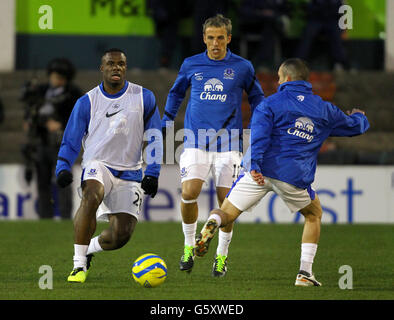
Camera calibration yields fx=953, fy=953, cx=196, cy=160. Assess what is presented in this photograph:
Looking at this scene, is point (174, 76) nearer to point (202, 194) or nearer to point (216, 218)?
point (202, 194)

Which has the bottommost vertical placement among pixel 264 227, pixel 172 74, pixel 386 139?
pixel 264 227

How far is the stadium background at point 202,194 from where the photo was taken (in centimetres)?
790

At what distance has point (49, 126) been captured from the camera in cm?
1436

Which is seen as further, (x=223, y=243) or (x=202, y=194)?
(x=202, y=194)

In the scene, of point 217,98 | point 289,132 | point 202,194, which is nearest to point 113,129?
point 217,98

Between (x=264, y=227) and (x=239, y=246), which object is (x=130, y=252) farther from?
(x=264, y=227)

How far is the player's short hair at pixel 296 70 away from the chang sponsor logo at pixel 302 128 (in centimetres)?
38

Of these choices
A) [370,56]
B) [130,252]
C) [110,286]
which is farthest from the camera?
[370,56]

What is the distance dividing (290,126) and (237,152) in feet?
4.37

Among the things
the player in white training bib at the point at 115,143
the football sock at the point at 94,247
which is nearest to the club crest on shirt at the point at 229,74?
the player in white training bib at the point at 115,143

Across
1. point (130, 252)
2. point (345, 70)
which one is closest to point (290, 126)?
point (130, 252)

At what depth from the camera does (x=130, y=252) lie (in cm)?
1046

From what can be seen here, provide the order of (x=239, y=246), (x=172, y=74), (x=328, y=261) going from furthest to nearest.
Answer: (x=172, y=74) → (x=239, y=246) → (x=328, y=261)

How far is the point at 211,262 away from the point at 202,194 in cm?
497
